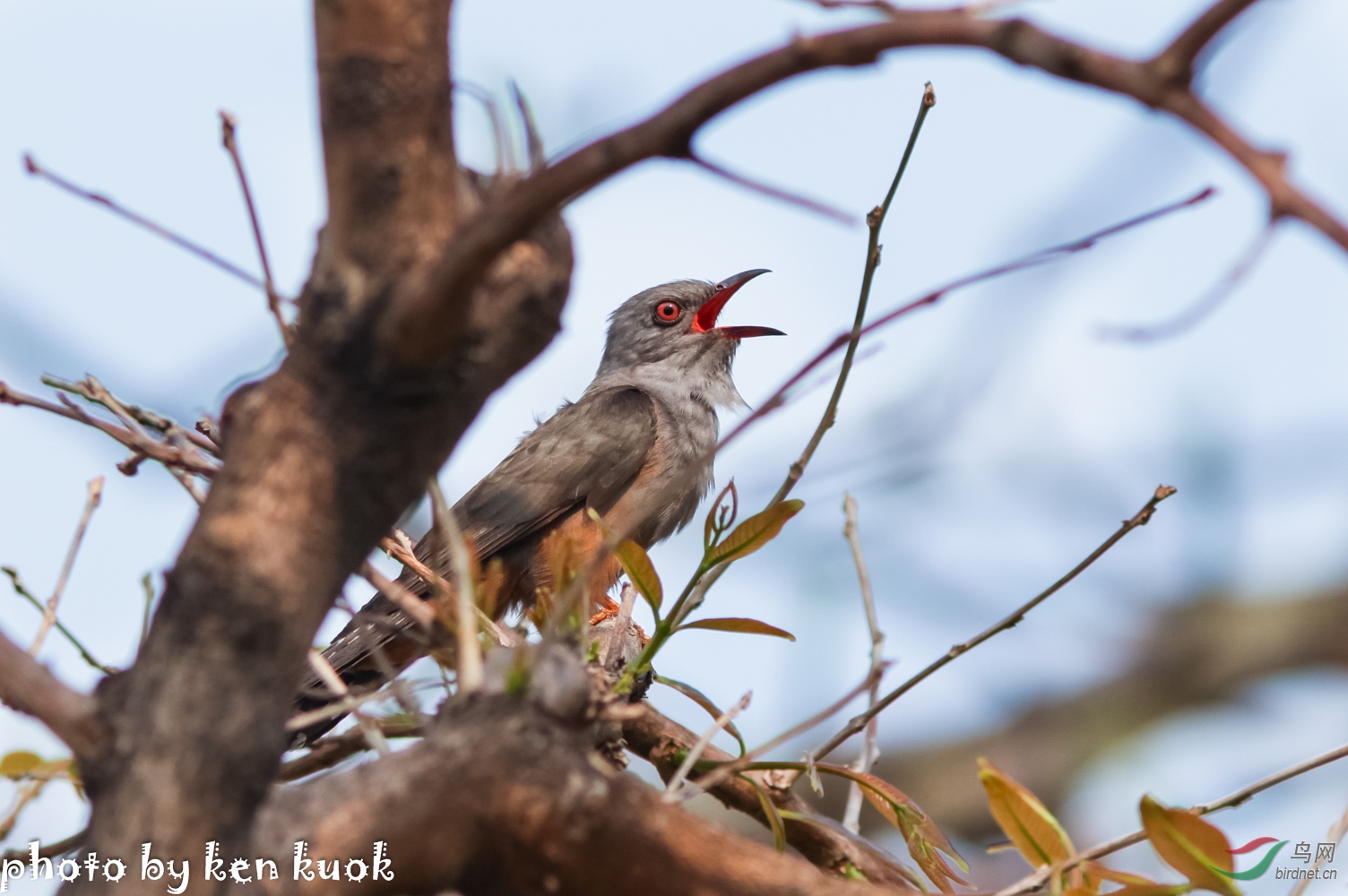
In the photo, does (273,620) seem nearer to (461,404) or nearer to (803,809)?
(461,404)

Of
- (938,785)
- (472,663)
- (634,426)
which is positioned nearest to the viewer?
(472,663)

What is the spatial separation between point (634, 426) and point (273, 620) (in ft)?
16.2

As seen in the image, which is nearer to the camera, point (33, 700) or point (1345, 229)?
point (1345, 229)

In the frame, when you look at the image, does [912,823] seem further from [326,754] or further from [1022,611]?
[326,754]

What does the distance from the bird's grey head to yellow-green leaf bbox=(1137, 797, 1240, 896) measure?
5195 mm

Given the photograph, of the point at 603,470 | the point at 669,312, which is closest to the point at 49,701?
the point at 603,470

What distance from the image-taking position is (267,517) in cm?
154

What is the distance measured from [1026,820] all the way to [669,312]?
566 cm

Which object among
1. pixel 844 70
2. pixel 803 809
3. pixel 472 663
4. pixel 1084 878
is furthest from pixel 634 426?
pixel 844 70

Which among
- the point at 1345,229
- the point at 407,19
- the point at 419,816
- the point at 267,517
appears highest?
the point at 407,19

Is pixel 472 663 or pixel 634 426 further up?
pixel 634 426

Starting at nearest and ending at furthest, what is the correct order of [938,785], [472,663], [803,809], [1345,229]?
[1345,229]
[472,663]
[803,809]
[938,785]

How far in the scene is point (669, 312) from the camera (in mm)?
7707

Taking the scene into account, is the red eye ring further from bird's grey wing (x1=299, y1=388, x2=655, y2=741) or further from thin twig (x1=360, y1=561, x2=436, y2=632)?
thin twig (x1=360, y1=561, x2=436, y2=632)
